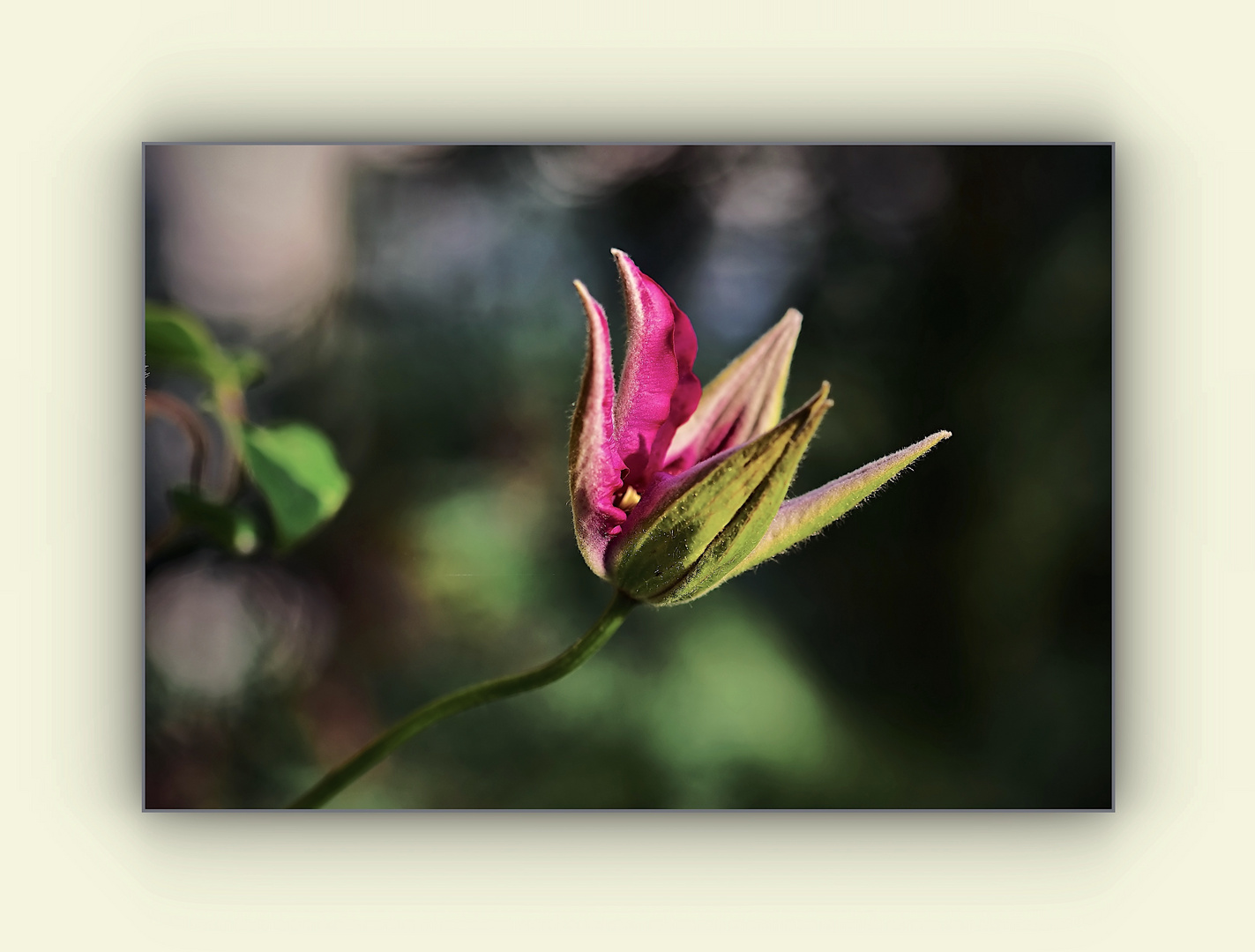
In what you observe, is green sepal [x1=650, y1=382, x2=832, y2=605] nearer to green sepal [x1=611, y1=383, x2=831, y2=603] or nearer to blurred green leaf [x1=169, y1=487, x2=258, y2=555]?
green sepal [x1=611, y1=383, x2=831, y2=603]

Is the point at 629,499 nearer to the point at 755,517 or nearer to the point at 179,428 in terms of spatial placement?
the point at 755,517

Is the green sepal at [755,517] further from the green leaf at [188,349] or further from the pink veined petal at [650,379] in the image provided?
the green leaf at [188,349]

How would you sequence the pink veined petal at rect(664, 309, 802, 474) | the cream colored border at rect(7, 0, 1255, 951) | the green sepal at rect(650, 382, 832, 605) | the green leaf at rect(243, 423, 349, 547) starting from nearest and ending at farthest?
the green sepal at rect(650, 382, 832, 605), the pink veined petal at rect(664, 309, 802, 474), the green leaf at rect(243, 423, 349, 547), the cream colored border at rect(7, 0, 1255, 951)

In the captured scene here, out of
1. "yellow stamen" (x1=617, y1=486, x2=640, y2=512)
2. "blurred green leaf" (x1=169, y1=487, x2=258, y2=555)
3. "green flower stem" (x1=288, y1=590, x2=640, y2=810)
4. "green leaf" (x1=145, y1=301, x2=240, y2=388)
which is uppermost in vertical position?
"green leaf" (x1=145, y1=301, x2=240, y2=388)

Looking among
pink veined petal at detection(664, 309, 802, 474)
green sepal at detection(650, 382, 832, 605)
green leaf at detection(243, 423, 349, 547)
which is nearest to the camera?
green sepal at detection(650, 382, 832, 605)

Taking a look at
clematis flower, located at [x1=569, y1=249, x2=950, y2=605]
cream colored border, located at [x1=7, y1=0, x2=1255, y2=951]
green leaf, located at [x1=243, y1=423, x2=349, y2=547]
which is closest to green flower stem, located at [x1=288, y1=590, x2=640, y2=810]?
clematis flower, located at [x1=569, y1=249, x2=950, y2=605]
